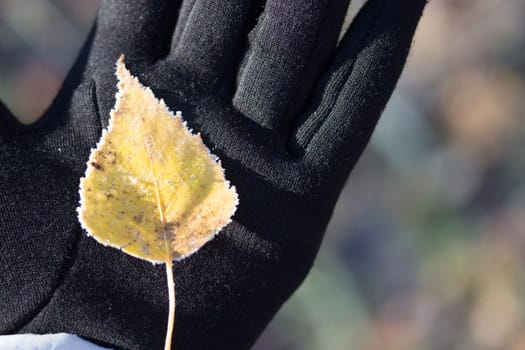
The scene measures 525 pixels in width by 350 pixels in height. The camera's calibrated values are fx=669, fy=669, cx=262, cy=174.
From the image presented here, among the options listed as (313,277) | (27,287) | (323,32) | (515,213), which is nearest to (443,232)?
(515,213)

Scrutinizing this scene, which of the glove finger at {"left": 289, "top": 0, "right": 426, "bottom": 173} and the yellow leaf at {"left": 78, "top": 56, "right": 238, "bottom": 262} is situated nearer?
the yellow leaf at {"left": 78, "top": 56, "right": 238, "bottom": 262}

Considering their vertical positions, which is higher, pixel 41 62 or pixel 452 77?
pixel 452 77

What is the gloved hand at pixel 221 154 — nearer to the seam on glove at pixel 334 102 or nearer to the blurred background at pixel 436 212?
the seam on glove at pixel 334 102

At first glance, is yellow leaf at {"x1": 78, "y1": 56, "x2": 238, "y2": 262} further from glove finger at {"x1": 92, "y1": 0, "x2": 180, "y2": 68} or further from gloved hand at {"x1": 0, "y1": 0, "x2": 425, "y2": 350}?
glove finger at {"x1": 92, "y1": 0, "x2": 180, "y2": 68}

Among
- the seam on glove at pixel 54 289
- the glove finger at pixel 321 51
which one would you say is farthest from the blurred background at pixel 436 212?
the seam on glove at pixel 54 289

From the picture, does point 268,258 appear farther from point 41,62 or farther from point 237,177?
point 41,62

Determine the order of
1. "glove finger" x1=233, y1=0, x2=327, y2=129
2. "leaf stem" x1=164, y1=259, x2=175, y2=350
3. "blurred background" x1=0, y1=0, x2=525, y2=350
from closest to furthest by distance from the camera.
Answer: "leaf stem" x1=164, y1=259, x2=175, y2=350, "glove finger" x1=233, y1=0, x2=327, y2=129, "blurred background" x1=0, y1=0, x2=525, y2=350

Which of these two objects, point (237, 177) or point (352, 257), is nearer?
point (237, 177)

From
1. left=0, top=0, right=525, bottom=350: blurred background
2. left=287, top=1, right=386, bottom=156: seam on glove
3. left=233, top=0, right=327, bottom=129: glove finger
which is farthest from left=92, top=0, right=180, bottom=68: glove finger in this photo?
left=0, top=0, right=525, bottom=350: blurred background
